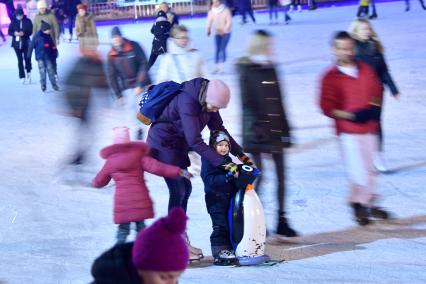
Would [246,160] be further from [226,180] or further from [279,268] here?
[279,268]

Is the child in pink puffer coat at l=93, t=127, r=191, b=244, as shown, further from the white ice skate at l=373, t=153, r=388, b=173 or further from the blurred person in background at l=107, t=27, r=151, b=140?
the blurred person in background at l=107, t=27, r=151, b=140

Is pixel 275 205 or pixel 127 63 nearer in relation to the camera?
pixel 275 205

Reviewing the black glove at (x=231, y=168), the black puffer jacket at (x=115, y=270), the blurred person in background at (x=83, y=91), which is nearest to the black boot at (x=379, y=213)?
the black glove at (x=231, y=168)

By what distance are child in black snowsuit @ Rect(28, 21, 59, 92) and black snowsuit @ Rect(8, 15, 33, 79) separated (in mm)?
1600

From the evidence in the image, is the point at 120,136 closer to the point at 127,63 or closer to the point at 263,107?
the point at 263,107

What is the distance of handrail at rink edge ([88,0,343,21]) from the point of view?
31.0m

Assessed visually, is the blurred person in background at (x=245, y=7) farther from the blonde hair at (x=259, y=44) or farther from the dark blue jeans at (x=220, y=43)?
the blonde hair at (x=259, y=44)

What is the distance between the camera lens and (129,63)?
10.4 m

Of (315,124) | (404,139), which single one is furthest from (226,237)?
(315,124)

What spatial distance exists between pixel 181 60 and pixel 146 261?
6873mm

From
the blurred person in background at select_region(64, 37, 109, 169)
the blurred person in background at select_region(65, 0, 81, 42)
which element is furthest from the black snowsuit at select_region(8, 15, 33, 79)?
the blurred person in background at select_region(65, 0, 81, 42)

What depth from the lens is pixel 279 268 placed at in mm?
6039

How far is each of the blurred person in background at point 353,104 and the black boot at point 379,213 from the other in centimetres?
32

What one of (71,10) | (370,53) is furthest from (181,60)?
(71,10)
